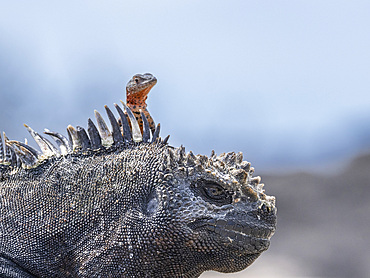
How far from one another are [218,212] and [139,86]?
221 cm

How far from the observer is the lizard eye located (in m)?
2.53

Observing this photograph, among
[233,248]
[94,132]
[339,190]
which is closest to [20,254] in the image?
[94,132]

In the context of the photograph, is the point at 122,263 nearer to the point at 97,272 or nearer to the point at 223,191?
the point at 97,272

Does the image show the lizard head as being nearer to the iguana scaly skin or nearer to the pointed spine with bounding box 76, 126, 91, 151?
the iguana scaly skin

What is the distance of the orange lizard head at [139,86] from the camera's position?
173 inches

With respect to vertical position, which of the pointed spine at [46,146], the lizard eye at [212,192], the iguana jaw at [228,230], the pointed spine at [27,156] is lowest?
the iguana jaw at [228,230]

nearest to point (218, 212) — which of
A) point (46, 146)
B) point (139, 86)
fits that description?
point (46, 146)

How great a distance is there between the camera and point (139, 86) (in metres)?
4.41

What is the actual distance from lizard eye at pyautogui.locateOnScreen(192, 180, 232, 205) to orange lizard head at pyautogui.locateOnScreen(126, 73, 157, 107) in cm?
203

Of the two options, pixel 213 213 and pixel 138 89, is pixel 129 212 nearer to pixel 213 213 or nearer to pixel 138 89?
pixel 213 213

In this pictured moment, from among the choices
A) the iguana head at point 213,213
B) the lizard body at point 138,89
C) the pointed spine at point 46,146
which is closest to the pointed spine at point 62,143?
the pointed spine at point 46,146

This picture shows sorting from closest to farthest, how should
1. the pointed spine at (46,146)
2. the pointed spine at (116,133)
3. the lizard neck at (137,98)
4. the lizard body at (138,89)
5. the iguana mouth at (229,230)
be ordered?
the iguana mouth at (229,230) → the pointed spine at (116,133) → the pointed spine at (46,146) → the lizard body at (138,89) → the lizard neck at (137,98)

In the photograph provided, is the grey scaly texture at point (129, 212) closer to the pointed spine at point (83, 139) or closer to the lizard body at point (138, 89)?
the pointed spine at point (83, 139)

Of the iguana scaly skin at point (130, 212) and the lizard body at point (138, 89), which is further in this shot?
the lizard body at point (138, 89)
